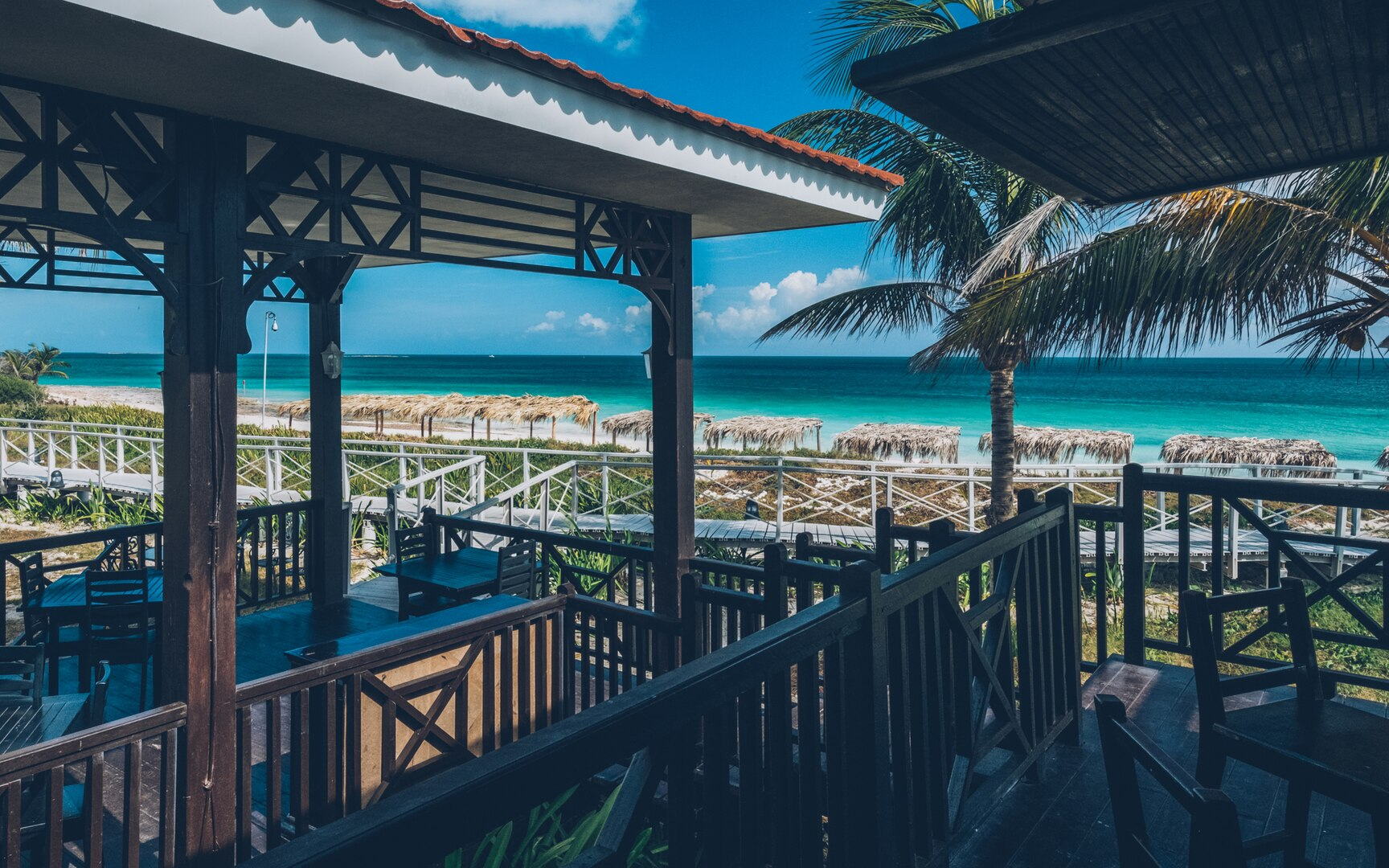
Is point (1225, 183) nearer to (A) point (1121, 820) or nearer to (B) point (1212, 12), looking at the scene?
(B) point (1212, 12)

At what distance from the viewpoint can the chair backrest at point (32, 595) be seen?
212 inches

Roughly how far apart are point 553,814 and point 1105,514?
3.09 meters

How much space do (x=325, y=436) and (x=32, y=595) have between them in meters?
2.14

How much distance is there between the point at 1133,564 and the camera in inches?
176

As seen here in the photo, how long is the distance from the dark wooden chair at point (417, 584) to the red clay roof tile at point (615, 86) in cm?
358

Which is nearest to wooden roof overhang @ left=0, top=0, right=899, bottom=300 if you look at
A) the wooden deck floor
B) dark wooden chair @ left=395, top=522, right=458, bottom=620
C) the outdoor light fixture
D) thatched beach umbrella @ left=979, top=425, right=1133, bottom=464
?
the outdoor light fixture

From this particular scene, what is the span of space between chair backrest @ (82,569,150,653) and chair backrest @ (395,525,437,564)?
1.86 m

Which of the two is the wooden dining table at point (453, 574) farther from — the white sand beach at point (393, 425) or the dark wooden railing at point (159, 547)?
the white sand beach at point (393, 425)

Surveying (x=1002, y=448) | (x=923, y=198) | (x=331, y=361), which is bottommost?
(x=1002, y=448)

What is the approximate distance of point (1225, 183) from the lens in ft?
13.0

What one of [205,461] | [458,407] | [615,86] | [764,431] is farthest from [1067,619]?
[458,407]

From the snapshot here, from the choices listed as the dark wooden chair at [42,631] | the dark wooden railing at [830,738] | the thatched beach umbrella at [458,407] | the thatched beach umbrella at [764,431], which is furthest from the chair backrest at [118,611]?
the thatched beach umbrella at [458,407]

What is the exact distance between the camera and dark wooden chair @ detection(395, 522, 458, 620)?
632 centimetres

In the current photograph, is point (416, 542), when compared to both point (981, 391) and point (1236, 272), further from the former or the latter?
point (981, 391)
